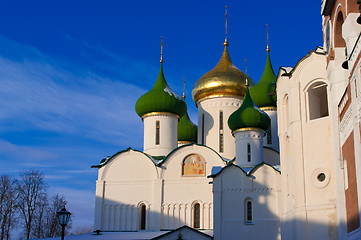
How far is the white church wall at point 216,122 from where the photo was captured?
70.9 ft

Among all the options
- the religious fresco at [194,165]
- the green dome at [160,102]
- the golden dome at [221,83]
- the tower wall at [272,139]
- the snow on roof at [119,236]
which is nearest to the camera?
the snow on roof at [119,236]

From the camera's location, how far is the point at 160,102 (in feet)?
70.7

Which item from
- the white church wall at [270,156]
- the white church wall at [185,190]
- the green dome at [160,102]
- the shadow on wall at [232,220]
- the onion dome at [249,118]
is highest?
the green dome at [160,102]

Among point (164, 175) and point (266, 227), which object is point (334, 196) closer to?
point (266, 227)

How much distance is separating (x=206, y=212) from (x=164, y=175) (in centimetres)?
222

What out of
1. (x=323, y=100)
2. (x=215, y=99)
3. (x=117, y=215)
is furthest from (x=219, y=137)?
(x=323, y=100)

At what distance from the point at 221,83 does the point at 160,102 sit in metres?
3.08

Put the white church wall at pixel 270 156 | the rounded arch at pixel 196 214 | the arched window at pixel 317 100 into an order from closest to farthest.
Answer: the arched window at pixel 317 100, the rounded arch at pixel 196 214, the white church wall at pixel 270 156

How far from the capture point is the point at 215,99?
22719 millimetres

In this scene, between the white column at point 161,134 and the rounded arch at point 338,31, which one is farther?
the white column at point 161,134

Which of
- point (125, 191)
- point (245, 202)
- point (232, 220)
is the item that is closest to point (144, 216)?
point (125, 191)

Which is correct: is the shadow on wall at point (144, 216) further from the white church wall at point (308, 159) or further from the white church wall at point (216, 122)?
the white church wall at point (308, 159)

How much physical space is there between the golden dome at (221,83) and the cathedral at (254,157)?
0.15ft

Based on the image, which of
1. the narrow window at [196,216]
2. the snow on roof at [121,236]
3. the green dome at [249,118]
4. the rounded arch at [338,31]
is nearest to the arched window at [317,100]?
the rounded arch at [338,31]
